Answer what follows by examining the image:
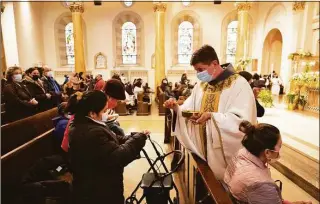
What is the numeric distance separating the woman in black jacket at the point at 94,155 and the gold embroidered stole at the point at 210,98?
2.39 feet

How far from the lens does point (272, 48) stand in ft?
49.4

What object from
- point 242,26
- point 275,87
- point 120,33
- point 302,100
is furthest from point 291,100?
point 120,33

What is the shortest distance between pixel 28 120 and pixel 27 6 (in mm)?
12071

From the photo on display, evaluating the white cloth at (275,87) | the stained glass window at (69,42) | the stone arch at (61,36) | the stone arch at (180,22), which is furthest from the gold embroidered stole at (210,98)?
the stained glass window at (69,42)

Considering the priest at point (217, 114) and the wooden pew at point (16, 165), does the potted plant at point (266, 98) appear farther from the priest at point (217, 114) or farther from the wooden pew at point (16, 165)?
the wooden pew at point (16, 165)

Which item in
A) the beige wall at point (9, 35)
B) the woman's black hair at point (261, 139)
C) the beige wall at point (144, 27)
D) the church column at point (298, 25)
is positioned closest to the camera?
the woman's black hair at point (261, 139)

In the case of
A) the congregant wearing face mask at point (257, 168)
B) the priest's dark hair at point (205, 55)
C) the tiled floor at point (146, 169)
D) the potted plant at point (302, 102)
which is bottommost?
the tiled floor at point (146, 169)

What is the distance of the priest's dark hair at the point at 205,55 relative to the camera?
2152 millimetres

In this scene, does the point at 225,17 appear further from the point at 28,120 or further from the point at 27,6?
the point at 28,120

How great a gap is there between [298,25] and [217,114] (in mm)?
11160

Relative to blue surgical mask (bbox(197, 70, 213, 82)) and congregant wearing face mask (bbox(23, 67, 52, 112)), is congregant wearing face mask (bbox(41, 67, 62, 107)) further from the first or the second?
blue surgical mask (bbox(197, 70, 213, 82))

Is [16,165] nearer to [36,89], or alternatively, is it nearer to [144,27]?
[36,89]

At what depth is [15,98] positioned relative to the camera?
4160mm

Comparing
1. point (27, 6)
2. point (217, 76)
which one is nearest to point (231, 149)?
point (217, 76)
